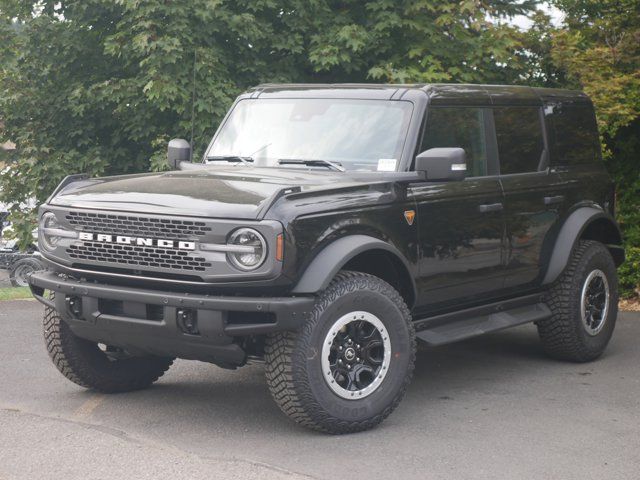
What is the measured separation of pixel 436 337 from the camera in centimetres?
681

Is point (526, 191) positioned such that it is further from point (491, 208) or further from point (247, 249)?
point (247, 249)

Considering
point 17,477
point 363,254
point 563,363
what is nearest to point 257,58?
point 563,363

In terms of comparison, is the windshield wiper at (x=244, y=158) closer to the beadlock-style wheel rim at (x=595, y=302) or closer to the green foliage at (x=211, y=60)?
the beadlock-style wheel rim at (x=595, y=302)

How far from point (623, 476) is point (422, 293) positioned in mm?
1802

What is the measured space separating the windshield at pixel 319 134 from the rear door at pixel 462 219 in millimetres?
241

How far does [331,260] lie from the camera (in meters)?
5.90

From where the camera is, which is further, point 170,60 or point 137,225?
point 170,60

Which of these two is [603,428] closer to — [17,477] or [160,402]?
[160,402]

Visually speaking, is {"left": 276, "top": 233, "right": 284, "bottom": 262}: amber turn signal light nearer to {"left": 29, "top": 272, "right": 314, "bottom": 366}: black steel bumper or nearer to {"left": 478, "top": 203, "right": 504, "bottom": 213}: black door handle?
{"left": 29, "top": 272, "right": 314, "bottom": 366}: black steel bumper

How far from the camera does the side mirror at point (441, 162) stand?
650cm

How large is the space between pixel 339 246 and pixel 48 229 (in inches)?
70.2

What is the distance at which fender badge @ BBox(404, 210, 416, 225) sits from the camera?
6527 millimetres

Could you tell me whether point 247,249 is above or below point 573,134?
below

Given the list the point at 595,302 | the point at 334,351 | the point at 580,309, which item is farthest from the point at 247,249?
the point at 595,302
